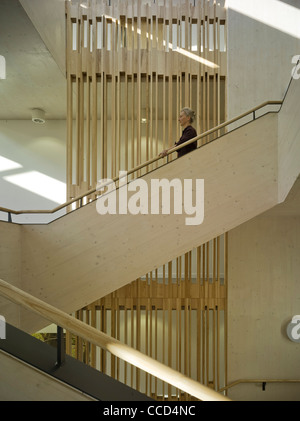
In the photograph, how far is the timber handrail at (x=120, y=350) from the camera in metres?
1.72

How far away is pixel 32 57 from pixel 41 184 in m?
2.85

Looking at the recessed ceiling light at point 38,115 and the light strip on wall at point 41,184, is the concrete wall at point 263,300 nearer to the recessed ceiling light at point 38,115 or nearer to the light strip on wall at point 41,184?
the light strip on wall at point 41,184

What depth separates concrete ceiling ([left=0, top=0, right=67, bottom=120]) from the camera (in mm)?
3955

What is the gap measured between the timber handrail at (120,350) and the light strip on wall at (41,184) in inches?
201

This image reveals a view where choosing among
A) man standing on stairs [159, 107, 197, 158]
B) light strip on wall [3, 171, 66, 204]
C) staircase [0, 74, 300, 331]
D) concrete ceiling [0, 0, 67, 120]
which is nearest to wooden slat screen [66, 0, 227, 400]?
concrete ceiling [0, 0, 67, 120]

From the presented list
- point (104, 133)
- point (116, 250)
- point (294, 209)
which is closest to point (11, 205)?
point (104, 133)

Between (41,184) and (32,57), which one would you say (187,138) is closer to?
(32,57)

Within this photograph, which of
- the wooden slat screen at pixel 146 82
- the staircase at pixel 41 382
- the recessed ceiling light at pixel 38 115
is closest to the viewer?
the staircase at pixel 41 382

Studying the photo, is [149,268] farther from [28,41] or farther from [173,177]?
[28,41]

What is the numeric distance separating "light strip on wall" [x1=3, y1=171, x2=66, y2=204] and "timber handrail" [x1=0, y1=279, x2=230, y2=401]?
201 inches

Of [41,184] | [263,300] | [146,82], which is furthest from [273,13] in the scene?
[41,184]

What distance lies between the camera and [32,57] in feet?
15.2

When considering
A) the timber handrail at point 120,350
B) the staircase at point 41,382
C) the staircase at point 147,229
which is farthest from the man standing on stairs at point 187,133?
the staircase at point 41,382

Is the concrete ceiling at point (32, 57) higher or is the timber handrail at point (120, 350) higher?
the concrete ceiling at point (32, 57)
